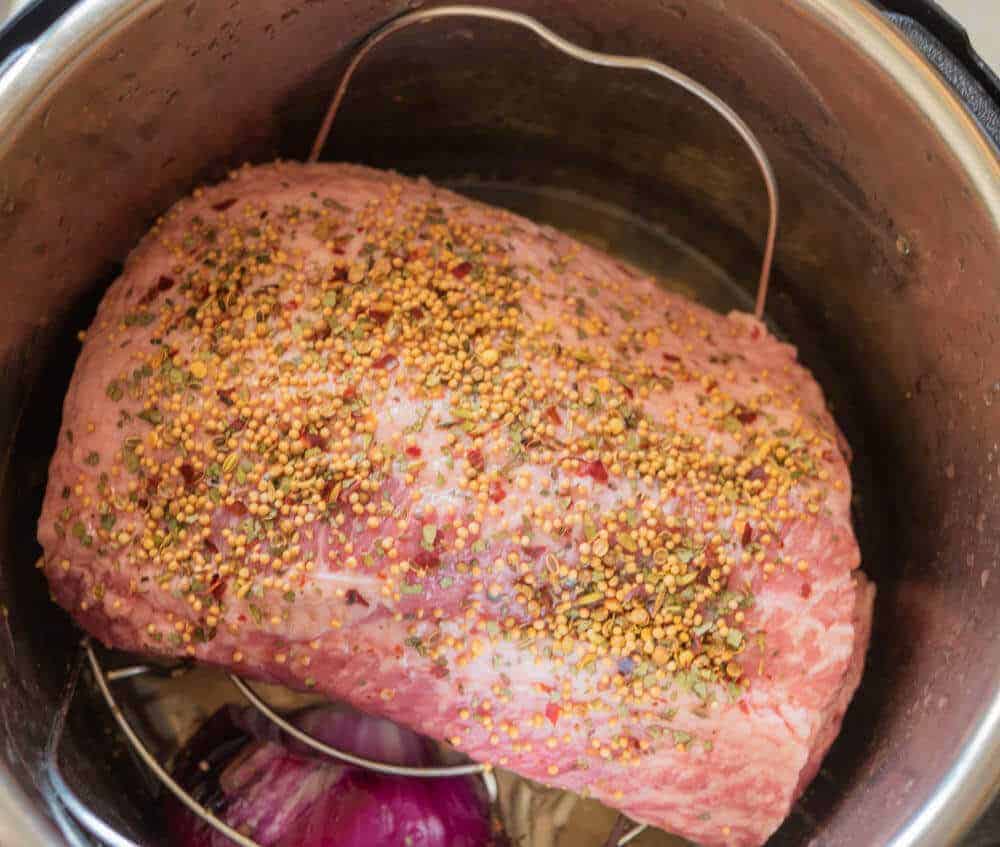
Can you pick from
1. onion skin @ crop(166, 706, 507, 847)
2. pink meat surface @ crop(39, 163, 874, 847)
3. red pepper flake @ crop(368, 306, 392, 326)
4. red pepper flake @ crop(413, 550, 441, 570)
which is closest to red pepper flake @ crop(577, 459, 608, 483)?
pink meat surface @ crop(39, 163, 874, 847)

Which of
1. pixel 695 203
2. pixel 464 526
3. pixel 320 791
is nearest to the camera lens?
pixel 464 526

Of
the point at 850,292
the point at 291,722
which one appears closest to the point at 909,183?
the point at 850,292

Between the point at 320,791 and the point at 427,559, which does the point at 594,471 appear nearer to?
the point at 427,559

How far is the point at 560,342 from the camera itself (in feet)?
4.54

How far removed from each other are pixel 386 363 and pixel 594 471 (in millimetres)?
338

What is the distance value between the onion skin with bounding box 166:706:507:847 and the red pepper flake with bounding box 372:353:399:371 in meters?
0.66

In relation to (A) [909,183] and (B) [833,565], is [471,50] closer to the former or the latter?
(A) [909,183]

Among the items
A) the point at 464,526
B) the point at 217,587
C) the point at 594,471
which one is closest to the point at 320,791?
the point at 217,587

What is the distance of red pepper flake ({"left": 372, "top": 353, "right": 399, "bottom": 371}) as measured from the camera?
4.38ft

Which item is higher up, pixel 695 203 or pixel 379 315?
pixel 695 203

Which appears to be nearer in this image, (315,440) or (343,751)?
(315,440)

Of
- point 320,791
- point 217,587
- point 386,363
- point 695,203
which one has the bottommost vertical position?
point 320,791

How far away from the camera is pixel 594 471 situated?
1.30 m

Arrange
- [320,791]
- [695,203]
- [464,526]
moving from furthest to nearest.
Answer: [695,203]
[320,791]
[464,526]
